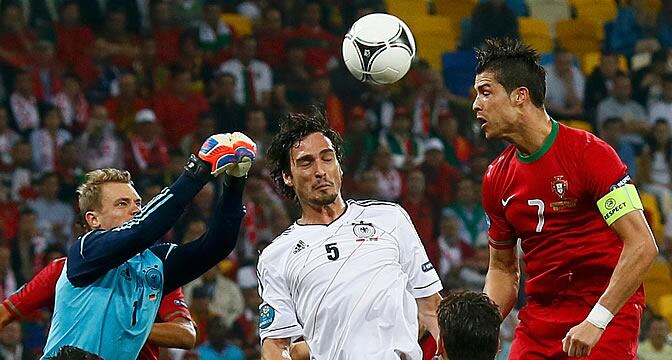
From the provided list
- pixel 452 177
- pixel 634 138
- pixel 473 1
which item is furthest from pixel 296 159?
pixel 473 1

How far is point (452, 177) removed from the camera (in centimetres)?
1333

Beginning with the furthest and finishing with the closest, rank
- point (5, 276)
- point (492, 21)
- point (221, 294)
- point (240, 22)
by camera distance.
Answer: point (492, 21), point (240, 22), point (221, 294), point (5, 276)

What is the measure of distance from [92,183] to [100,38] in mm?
7355

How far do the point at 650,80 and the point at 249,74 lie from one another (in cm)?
489

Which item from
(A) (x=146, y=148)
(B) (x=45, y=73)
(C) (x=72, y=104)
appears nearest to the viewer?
(A) (x=146, y=148)

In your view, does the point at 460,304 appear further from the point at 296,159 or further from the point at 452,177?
the point at 452,177

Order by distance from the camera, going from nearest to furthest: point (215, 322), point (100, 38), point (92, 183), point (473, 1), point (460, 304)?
point (460, 304) < point (92, 183) < point (215, 322) < point (100, 38) < point (473, 1)

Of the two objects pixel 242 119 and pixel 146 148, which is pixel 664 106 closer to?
pixel 242 119

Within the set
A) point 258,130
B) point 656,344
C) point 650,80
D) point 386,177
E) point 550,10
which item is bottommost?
point 656,344

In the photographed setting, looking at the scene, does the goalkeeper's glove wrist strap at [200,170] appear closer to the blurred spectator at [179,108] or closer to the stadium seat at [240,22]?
the blurred spectator at [179,108]

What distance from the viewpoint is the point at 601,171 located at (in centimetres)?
542

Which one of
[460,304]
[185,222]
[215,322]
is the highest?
[460,304]

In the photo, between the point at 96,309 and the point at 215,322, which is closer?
the point at 96,309

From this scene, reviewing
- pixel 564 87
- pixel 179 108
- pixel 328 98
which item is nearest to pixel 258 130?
pixel 179 108
